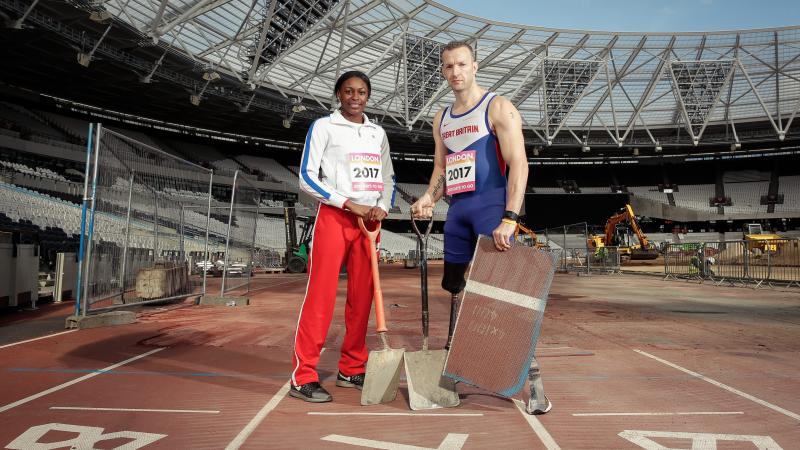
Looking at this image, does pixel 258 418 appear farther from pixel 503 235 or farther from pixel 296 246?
pixel 296 246

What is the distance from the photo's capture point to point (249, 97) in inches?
1309

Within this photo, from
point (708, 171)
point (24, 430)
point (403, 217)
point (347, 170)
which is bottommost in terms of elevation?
point (24, 430)

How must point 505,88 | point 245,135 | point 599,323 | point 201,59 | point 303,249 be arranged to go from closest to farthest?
point 599,323 < point 303,249 < point 201,59 < point 505,88 < point 245,135

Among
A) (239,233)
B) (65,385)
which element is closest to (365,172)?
(65,385)

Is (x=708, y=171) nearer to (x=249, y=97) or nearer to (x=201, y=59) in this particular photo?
(x=249, y=97)

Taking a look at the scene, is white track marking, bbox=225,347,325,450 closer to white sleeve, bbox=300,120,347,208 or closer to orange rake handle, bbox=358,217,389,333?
orange rake handle, bbox=358,217,389,333

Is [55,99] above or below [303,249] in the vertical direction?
above

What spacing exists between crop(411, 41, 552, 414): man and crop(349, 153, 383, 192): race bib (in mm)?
382

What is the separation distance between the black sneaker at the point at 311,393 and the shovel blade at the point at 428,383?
1.72 feet

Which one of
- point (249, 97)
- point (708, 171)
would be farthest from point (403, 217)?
point (708, 171)

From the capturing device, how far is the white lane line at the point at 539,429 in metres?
2.33

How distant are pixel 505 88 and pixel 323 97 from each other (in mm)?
12769

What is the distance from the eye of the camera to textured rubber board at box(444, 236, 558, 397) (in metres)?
2.72

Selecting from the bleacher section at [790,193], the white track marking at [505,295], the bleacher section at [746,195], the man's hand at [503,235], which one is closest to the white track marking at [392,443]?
the white track marking at [505,295]
